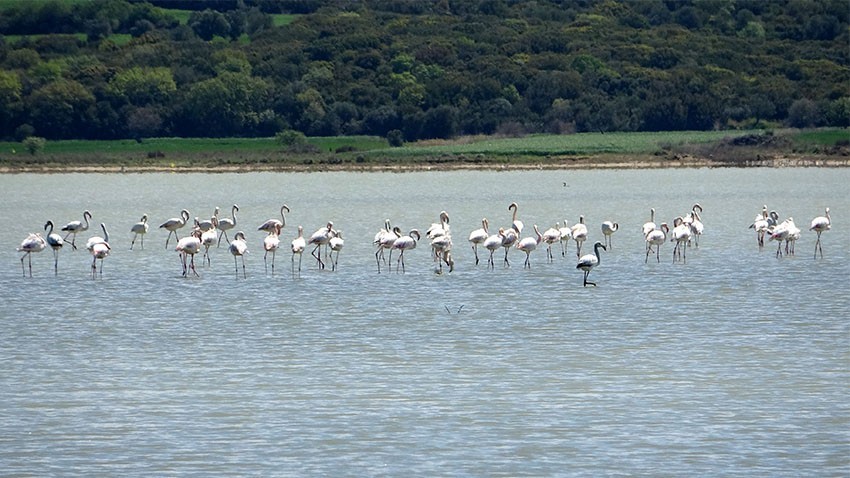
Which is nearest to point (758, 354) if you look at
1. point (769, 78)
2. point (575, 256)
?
point (575, 256)

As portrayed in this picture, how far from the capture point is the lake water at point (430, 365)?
11.5 metres

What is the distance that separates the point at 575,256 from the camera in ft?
87.1

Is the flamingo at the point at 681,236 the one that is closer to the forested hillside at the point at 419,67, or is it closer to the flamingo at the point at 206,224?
the flamingo at the point at 206,224

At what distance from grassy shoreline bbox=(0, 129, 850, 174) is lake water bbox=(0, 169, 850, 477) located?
33652 mm

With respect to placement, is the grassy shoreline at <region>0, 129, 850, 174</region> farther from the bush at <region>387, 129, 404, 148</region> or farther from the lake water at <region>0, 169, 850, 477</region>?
the lake water at <region>0, 169, 850, 477</region>

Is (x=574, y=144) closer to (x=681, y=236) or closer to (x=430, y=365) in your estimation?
(x=681, y=236)

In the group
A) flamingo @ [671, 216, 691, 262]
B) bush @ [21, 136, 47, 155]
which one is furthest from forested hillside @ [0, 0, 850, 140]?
flamingo @ [671, 216, 691, 262]

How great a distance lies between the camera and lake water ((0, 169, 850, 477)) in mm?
11523

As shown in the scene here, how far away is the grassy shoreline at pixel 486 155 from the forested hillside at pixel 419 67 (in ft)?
19.6

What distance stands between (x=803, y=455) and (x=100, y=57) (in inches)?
3558

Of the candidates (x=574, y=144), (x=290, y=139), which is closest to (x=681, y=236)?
(x=574, y=144)

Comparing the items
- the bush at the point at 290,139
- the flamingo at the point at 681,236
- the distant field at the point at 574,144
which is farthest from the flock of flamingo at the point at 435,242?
the bush at the point at 290,139

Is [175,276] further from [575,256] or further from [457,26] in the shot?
[457,26]

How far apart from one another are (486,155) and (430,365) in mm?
50956
